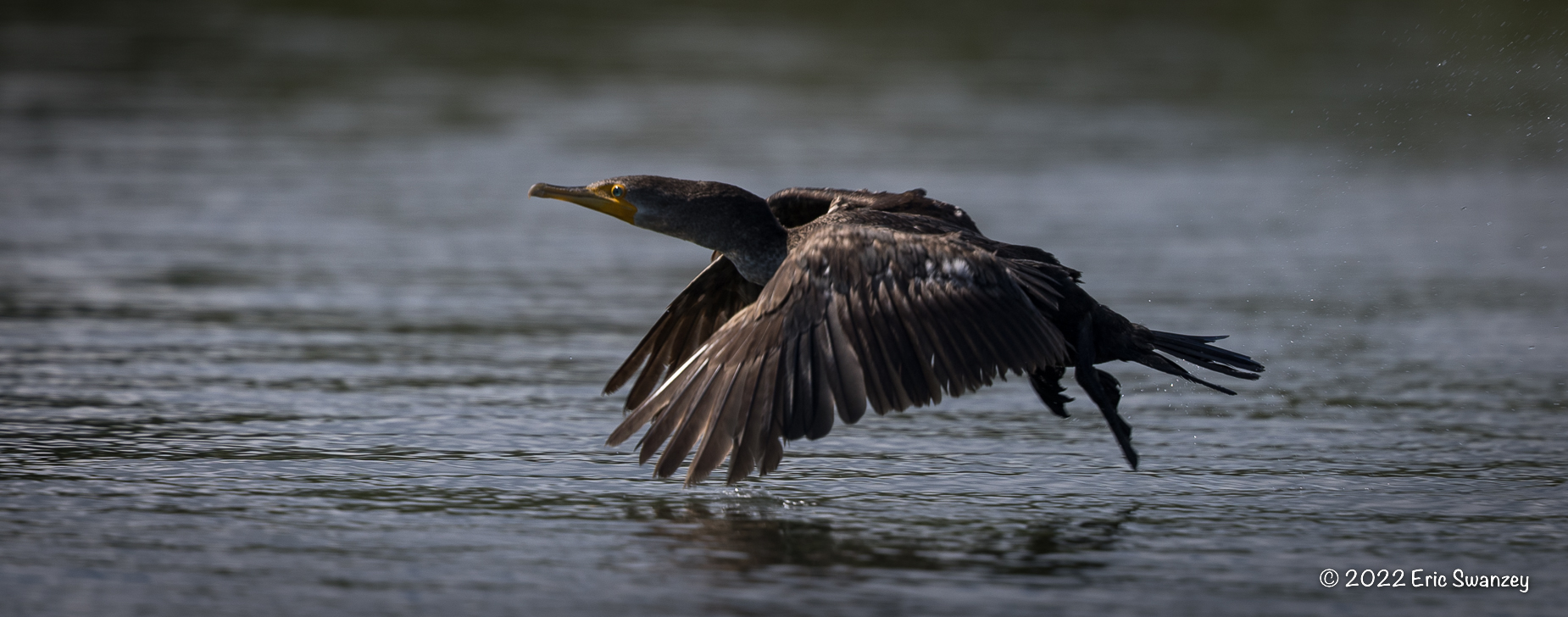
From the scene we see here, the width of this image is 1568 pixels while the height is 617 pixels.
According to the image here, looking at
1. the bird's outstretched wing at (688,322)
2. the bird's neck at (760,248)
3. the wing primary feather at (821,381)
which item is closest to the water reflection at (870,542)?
the wing primary feather at (821,381)

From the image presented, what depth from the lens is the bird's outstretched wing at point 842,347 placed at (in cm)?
555

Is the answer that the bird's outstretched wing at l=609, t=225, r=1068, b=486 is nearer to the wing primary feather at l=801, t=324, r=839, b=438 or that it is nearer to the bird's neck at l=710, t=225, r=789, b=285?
the wing primary feather at l=801, t=324, r=839, b=438

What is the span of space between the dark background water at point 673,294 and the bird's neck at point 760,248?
0.74 meters

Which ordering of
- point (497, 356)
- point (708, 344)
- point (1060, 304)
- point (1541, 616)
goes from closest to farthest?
1. point (1541, 616)
2. point (708, 344)
3. point (1060, 304)
4. point (497, 356)

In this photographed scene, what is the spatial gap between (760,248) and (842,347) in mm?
981

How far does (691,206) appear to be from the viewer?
6559mm

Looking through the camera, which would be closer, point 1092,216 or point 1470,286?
point 1470,286

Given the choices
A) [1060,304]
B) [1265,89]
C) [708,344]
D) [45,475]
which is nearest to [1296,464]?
[1060,304]

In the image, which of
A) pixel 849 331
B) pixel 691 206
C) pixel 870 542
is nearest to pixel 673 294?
pixel 691 206

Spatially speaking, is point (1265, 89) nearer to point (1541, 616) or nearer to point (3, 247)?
point (3, 247)

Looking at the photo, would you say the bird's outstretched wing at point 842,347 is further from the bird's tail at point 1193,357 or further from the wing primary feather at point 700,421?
the bird's tail at point 1193,357

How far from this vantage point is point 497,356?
844cm

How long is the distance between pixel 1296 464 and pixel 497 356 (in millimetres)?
3846

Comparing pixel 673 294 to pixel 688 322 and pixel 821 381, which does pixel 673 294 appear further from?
pixel 821 381
